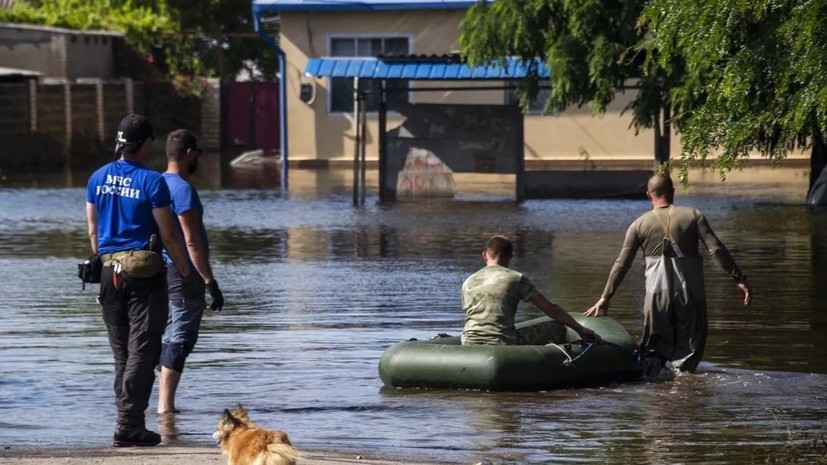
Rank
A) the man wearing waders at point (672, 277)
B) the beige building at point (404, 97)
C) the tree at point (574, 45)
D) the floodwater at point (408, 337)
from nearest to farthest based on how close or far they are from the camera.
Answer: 1. the floodwater at point (408, 337)
2. the man wearing waders at point (672, 277)
3. the tree at point (574, 45)
4. the beige building at point (404, 97)

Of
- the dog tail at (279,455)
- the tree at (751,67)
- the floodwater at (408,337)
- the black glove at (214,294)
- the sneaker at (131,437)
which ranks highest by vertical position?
the tree at (751,67)

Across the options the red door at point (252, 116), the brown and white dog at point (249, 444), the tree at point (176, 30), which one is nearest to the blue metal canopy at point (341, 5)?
the red door at point (252, 116)

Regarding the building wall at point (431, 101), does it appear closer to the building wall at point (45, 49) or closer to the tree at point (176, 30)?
the tree at point (176, 30)

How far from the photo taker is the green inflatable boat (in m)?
9.91

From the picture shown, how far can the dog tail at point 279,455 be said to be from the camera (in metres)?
6.53

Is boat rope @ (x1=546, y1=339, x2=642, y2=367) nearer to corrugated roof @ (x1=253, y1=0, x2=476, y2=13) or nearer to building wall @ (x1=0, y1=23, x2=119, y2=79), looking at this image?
corrugated roof @ (x1=253, y1=0, x2=476, y2=13)

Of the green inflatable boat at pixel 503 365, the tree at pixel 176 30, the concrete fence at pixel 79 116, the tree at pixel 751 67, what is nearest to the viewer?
the tree at pixel 751 67

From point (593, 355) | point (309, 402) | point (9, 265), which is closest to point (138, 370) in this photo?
point (309, 402)

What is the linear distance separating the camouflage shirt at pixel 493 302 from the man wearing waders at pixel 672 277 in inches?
29.8

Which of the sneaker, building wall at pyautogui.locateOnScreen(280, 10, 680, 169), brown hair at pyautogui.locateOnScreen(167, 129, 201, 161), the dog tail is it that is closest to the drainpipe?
building wall at pyautogui.locateOnScreen(280, 10, 680, 169)

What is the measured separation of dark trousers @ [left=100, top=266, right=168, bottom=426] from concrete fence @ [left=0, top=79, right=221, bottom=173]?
2769 cm

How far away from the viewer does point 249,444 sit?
6.70 meters

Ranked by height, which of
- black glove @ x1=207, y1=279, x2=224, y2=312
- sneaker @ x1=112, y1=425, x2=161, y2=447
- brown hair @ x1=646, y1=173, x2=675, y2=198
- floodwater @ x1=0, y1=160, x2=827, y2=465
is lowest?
floodwater @ x1=0, y1=160, x2=827, y2=465

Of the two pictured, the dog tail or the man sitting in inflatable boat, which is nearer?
the dog tail
